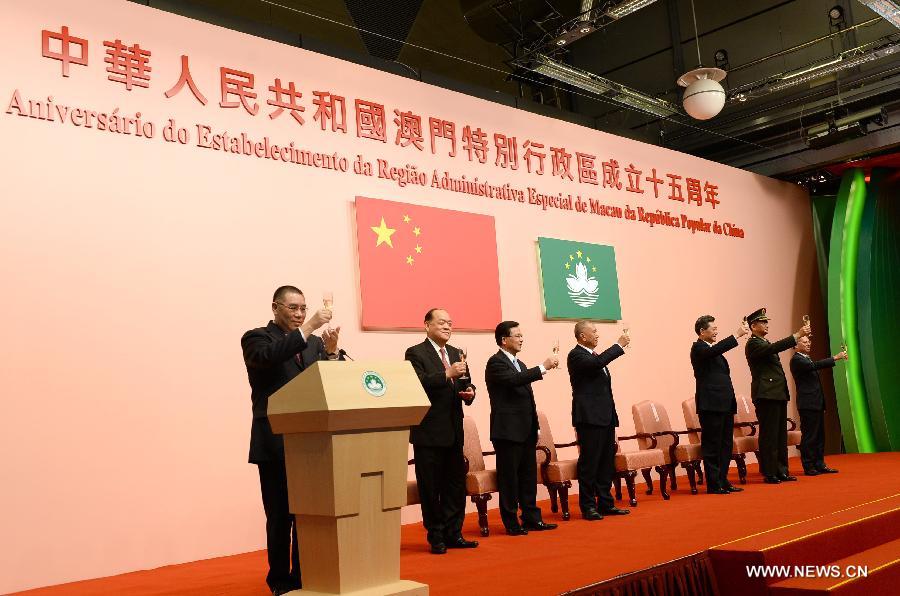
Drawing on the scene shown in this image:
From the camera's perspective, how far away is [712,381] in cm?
634

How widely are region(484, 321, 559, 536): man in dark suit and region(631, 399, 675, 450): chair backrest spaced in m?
2.10

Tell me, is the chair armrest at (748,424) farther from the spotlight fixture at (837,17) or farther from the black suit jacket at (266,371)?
the black suit jacket at (266,371)

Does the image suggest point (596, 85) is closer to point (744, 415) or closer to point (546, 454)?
point (744, 415)

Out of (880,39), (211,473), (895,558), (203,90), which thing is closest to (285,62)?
(203,90)

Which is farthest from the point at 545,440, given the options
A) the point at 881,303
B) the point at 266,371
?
the point at 881,303

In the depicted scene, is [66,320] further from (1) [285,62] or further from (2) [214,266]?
(1) [285,62]

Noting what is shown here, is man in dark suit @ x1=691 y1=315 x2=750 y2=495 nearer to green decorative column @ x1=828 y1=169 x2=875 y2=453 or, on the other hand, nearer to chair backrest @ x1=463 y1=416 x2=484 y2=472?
chair backrest @ x1=463 y1=416 x2=484 y2=472

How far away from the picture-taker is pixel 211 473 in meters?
5.09

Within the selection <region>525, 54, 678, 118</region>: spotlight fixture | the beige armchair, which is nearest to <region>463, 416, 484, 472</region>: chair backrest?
the beige armchair

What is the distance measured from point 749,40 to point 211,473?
25.4ft

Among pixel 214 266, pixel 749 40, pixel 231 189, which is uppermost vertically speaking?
pixel 749 40

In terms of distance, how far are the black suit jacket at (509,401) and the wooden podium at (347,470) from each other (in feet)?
6.83

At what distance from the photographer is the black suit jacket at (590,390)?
540 centimetres

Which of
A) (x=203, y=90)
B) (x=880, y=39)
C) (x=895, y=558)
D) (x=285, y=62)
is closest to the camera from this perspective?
(x=895, y=558)
